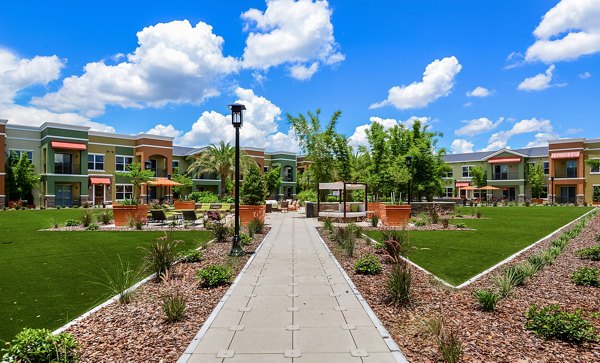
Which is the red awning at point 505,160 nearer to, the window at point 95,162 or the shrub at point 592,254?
the shrub at point 592,254

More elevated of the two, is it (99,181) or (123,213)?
(99,181)

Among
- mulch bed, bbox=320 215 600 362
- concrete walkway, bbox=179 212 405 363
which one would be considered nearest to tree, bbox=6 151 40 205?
concrete walkway, bbox=179 212 405 363

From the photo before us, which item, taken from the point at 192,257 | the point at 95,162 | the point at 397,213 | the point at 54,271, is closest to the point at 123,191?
the point at 95,162

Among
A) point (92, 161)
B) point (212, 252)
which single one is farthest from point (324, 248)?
point (92, 161)

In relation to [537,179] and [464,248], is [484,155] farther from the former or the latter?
[464,248]

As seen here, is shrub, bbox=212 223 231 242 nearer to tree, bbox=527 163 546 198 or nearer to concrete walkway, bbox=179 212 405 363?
concrete walkway, bbox=179 212 405 363

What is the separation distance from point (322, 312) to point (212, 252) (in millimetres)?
5848

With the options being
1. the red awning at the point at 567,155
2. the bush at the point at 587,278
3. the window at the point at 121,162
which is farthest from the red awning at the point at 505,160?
the bush at the point at 587,278

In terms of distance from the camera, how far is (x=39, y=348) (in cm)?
351

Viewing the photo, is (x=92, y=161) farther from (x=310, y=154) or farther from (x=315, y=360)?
A: (x=315, y=360)

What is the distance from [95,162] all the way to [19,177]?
24.0 feet

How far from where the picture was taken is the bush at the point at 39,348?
3.49 metres

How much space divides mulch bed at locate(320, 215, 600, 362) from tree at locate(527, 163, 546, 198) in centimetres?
4726

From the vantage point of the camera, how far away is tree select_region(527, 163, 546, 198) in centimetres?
4880
